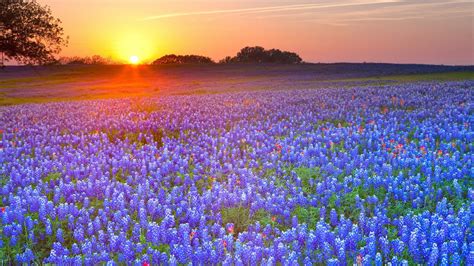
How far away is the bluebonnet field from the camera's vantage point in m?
5.84

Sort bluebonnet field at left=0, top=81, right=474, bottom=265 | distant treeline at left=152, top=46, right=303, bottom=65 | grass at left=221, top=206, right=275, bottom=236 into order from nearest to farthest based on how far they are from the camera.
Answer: bluebonnet field at left=0, top=81, right=474, bottom=265 → grass at left=221, top=206, right=275, bottom=236 → distant treeline at left=152, top=46, right=303, bottom=65

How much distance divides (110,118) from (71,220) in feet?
32.8

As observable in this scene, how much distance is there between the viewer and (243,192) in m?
7.66

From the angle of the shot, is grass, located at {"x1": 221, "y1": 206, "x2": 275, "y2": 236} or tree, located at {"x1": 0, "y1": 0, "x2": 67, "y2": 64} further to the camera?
tree, located at {"x1": 0, "y1": 0, "x2": 67, "y2": 64}

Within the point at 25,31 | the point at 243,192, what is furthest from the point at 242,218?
the point at 25,31

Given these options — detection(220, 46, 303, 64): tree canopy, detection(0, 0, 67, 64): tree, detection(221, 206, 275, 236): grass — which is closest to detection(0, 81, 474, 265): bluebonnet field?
detection(221, 206, 275, 236): grass

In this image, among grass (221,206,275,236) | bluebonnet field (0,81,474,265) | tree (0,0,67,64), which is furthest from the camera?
tree (0,0,67,64)

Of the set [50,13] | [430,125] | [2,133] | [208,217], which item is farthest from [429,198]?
[50,13]

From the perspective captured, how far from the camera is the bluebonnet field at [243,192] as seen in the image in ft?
19.2

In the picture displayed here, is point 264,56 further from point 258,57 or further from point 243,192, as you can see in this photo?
point 243,192

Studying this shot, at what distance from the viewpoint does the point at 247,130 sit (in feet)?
43.9

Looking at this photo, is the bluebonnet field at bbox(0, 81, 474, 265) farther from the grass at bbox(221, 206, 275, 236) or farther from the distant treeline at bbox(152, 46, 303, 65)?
the distant treeline at bbox(152, 46, 303, 65)

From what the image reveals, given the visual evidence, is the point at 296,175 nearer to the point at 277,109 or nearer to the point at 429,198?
the point at 429,198

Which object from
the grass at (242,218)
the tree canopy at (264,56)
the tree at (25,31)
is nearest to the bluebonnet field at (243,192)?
the grass at (242,218)
